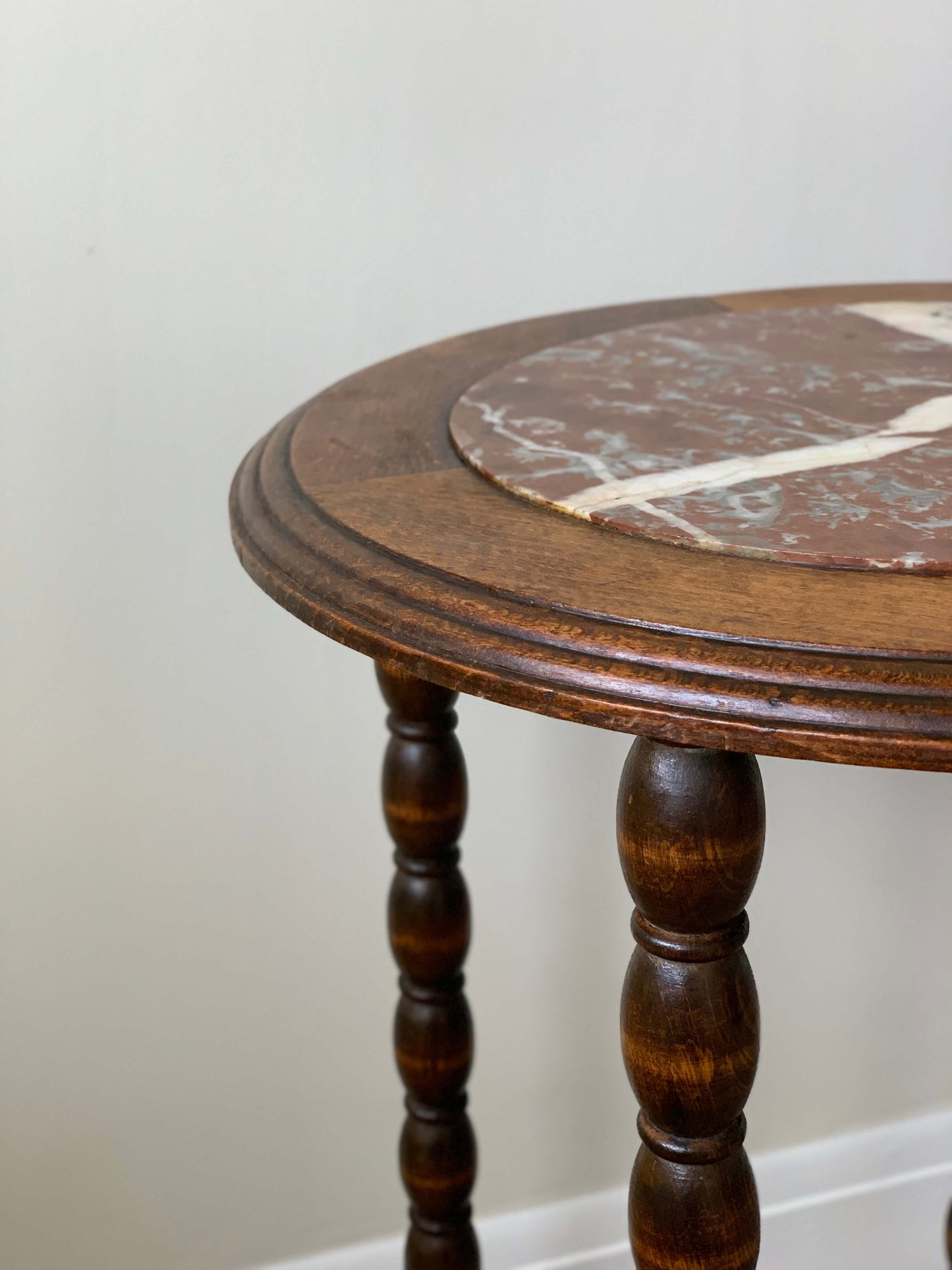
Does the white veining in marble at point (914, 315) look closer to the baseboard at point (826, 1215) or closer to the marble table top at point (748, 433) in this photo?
the marble table top at point (748, 433)

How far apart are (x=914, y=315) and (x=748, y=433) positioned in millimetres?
282

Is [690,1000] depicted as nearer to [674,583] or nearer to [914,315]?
[674,583]

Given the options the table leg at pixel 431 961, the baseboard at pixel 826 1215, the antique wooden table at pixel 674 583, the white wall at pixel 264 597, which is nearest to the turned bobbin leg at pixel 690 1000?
the antique wooden table at pixel 674 583

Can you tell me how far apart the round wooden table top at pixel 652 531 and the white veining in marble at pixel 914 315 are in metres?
0.01

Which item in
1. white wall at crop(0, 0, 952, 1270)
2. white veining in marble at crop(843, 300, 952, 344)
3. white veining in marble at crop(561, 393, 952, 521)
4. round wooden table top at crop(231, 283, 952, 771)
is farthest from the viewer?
white wall at crop(0, 0, 952, 1270)

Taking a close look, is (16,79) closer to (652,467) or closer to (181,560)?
(181,560)

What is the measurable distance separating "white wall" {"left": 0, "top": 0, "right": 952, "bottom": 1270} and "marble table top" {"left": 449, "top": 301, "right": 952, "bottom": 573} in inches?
11.2

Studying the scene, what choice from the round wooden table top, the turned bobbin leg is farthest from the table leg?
the turned bobbin leg

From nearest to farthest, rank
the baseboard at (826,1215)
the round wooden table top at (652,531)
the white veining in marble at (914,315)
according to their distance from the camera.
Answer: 1. the round wooden table top at (652,531)
2. the white veining in marble at (914,315)
3. the baseboard at (826,1215)

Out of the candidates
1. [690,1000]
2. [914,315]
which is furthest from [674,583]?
[914,315]

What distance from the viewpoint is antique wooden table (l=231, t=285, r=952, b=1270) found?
→ 0.42 m

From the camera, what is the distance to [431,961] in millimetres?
865

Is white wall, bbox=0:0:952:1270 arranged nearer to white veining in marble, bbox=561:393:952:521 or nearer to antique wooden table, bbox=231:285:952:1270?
antique wooden table, bbox=231:285:952:1270

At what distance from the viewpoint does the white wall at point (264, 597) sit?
95 centimetres
